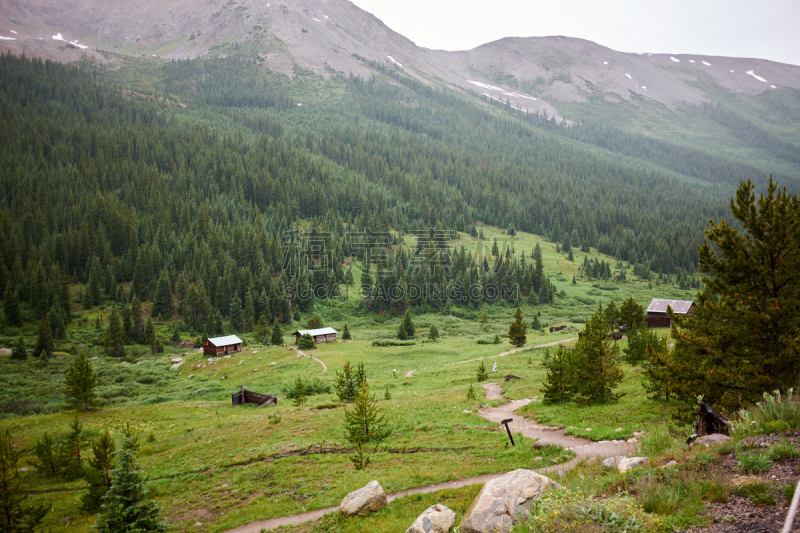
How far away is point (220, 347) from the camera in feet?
223

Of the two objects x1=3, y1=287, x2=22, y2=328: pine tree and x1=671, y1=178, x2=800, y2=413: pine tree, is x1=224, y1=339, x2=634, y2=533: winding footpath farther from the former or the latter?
x1=3, y1=287, x2=22, y2=328: pine tree

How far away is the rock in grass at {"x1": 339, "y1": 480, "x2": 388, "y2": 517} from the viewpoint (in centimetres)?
1287

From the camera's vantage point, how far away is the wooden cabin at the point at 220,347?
222 ft

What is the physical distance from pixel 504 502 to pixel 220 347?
68238mm

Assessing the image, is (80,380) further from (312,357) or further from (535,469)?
(535,469)

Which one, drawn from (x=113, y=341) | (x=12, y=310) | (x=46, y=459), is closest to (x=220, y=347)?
(x=113, y=341)

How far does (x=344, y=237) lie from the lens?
433ft

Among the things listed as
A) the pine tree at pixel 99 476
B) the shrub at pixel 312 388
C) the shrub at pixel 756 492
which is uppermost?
the shrub at pixel 756 492

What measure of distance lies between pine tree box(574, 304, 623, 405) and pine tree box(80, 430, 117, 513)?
2468 centimetres

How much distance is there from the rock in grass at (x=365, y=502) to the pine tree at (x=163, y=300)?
9411cm

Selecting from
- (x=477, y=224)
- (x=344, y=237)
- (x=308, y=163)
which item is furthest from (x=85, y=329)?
(x=477, y=224)

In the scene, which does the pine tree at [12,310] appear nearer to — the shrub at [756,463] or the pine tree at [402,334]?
the pine tree at [402,334]

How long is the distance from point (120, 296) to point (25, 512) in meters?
95.0

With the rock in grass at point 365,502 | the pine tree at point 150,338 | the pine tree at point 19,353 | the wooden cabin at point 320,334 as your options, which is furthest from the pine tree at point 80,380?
the pine tree at point 150,338
